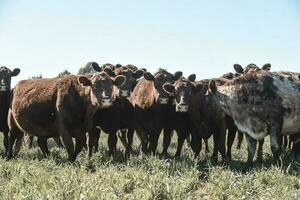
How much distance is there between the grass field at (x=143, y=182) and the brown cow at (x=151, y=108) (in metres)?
2.62

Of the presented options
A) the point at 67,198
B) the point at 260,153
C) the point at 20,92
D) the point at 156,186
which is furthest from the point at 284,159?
the point at 20,92

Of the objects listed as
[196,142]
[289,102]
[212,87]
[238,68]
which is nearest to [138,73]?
[196,142]

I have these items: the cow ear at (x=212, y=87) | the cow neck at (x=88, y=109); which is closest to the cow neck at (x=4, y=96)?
the cow neck at (x=88, y=109)

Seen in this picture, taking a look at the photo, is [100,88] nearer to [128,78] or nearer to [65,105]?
[65,105]

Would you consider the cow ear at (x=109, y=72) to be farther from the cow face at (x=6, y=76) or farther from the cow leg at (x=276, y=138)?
the cow leg at (x=276, y=138)

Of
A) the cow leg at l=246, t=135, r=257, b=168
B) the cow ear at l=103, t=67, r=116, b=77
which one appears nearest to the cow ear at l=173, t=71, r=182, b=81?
the cow ear at l=103, t=67, r=116, b=77

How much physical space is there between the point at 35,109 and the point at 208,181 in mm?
5116

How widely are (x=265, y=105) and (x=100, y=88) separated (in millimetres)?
3603

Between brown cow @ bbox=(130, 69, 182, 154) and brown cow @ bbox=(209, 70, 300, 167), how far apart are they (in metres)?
1.99

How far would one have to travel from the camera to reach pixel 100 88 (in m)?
10.8

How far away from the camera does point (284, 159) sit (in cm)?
1059

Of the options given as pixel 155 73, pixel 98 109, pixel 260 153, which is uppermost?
pixel 155 73

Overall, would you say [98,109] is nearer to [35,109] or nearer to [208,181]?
[35,109]

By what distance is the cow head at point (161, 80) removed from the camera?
12.1 meters
